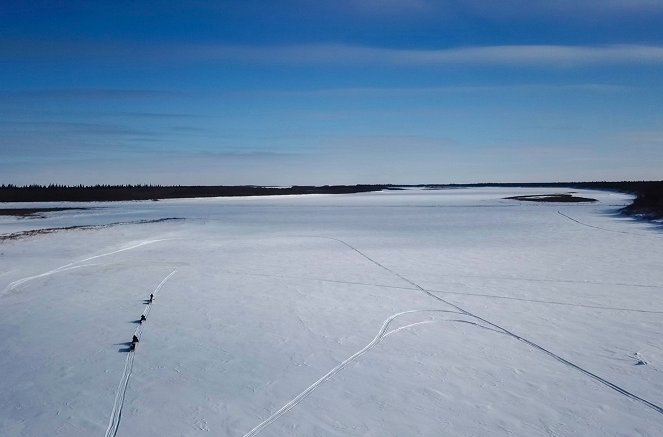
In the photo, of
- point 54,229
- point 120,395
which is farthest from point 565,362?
point 54,229

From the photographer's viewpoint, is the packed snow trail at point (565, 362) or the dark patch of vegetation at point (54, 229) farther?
the dark patch of vegetation at point (54, 229)

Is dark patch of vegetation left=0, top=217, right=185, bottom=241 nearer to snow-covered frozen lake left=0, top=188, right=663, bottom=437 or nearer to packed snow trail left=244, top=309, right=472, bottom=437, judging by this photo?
snow-covered frozen lake left=0, top=188, right=663, bottom=437

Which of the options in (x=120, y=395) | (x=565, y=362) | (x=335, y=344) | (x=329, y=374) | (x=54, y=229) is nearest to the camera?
(x=120, y=395)

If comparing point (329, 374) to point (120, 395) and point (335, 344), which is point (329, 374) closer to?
point (335, 344)

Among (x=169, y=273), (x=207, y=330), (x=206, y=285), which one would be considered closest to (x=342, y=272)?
(x=206, y=285)

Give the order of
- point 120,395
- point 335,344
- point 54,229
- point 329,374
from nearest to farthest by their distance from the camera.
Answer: point 120,395 → point 329,374 → point 335,344 → point 54,229

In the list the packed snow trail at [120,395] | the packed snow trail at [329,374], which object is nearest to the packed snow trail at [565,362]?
the packed snow trail at [329,374]

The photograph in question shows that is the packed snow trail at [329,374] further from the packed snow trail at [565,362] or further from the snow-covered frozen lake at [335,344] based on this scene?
the packed snow trail at [565,362]

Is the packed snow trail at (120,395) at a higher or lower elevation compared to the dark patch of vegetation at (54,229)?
lower
